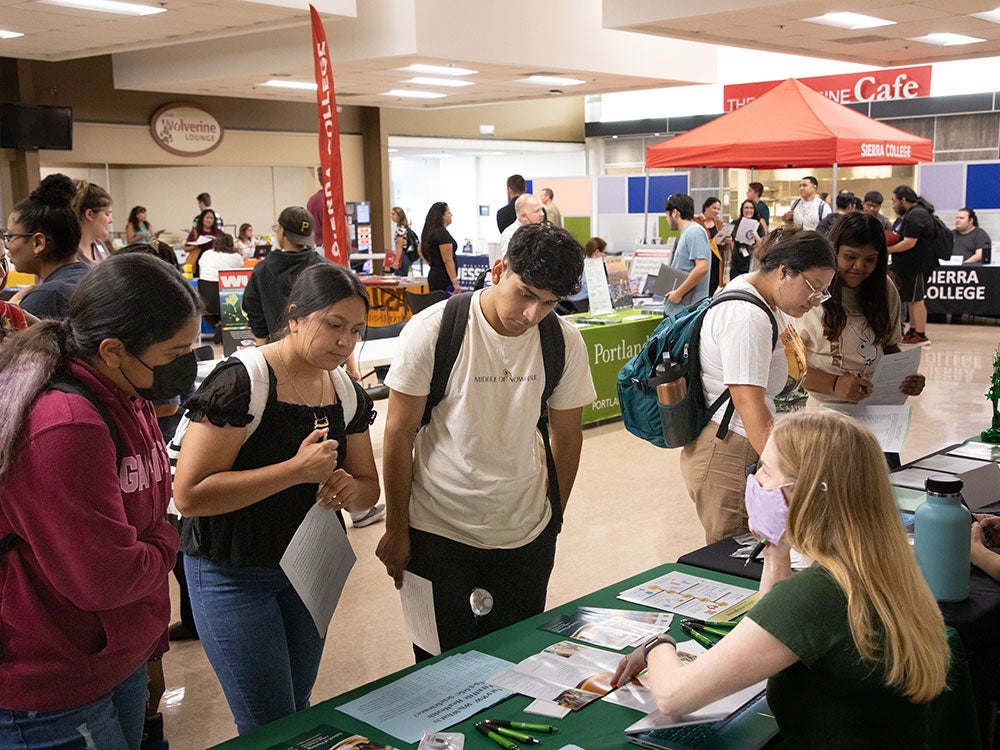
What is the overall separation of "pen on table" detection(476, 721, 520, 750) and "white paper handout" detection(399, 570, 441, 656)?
64 centimetres

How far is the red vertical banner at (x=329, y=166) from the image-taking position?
4996 millimetres

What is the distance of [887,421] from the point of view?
3371 millimetres

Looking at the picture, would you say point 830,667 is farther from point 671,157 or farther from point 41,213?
point 671,157

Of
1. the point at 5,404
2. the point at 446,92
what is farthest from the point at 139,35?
the point at 5,404

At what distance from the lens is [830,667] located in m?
1.57

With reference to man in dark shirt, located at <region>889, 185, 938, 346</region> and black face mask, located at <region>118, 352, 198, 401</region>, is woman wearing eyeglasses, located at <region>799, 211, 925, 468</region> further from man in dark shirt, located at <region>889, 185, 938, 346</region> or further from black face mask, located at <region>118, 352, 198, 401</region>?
man in dark shirt, located at <region>889, 185, 938, 346</region>

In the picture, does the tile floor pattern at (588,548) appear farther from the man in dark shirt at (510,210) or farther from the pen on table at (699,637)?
the man in dark shirt at (510,210)

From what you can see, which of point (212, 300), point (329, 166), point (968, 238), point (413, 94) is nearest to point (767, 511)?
point (329, 166)

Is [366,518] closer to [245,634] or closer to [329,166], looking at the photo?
[329,166]

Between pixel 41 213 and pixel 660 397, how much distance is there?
2.00 meters

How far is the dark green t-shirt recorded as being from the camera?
1.56m

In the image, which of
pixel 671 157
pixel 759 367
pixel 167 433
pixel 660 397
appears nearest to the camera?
pixel 759 367

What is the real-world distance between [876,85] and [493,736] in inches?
637

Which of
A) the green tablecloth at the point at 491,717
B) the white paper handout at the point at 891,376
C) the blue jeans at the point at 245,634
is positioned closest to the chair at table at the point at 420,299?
the white paper handout at the point at 891,376
